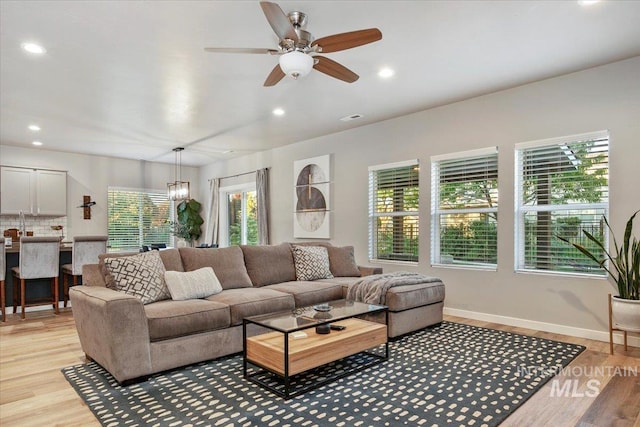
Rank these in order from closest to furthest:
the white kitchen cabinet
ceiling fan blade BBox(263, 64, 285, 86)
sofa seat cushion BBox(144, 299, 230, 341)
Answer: sofa seat cushion BBox(144, 299, 230, 341) < ceiling fan blade BBox(263, 64, 285, 86) < the white kitchen cabinet

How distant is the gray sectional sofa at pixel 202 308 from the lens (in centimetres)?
271

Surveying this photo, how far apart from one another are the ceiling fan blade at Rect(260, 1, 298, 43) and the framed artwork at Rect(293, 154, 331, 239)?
3.91 meters

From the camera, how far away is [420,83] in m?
4.14

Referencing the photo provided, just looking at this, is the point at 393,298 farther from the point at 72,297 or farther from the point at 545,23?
the point at 72,297

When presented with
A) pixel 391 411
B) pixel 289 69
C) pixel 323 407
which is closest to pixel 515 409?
pixel 391 411

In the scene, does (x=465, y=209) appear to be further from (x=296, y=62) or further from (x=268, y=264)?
(x=296, y=62)

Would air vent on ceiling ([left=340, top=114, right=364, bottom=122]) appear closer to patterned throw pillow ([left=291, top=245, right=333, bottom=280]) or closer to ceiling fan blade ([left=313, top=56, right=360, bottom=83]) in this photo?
patterned throw pillow ([left=291, top=245, right=333, bottom=280])

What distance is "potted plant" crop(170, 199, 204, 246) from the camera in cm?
880

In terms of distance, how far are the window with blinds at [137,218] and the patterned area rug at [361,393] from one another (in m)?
5.70

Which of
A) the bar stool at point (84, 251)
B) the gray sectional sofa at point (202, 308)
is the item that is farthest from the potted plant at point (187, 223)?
the gray sectional sofa at point (202, 308)

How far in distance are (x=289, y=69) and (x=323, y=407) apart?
217cm

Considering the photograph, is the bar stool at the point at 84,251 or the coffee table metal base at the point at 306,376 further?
the bar stool at the point at 84,251

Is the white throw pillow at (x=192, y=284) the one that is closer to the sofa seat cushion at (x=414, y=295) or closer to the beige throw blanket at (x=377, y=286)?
the beige throw blanket at (x=377, y=286)

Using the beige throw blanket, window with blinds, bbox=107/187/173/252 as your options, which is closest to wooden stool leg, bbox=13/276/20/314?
window with blinds, bbox=107/187/173/252
